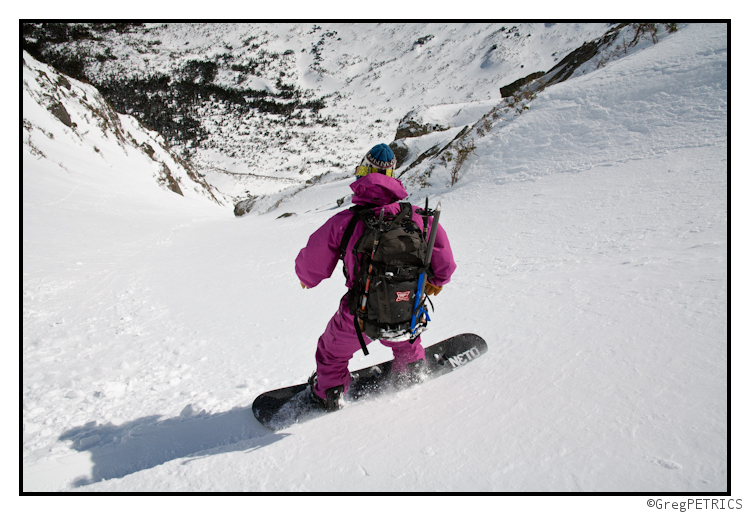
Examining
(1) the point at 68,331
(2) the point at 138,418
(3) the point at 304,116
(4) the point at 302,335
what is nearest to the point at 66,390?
(2) the point at 138,418

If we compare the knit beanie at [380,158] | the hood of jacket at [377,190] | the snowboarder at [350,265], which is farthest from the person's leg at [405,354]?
the knit beanie at [380,158]

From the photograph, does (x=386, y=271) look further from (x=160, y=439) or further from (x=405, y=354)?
(x=160, y=439)

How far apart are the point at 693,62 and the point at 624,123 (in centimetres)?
254

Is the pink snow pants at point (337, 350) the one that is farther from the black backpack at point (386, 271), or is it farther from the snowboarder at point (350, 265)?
the black backpack at point (386, 271)

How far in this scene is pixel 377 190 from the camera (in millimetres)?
1857

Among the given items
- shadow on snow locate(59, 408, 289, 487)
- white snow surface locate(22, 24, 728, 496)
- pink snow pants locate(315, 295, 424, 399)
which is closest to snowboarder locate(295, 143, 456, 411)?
pink snow pants locate(315, 295, 424, 399)

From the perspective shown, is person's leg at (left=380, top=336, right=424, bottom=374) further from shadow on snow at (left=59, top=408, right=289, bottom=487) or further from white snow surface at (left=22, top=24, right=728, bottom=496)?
shadow on snow at (left=59, top=408, right=289, bottom=487)

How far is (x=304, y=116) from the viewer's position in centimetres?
5803

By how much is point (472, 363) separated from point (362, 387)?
0.72m

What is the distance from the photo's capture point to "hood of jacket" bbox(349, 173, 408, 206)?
185 centimetres

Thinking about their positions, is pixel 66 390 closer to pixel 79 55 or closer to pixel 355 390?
pixel 355 390

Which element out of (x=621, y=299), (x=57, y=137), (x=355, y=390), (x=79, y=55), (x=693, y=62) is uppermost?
(x=79, y=55)

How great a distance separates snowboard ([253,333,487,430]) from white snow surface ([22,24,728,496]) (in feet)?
0.27

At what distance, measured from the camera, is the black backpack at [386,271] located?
1757mm
